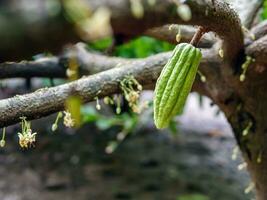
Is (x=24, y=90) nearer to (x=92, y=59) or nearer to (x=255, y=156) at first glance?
(x=92, y=59)

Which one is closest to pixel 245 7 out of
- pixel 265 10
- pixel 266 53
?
pixel 265 10

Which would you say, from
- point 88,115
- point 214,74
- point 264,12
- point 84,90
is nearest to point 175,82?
point 84,90

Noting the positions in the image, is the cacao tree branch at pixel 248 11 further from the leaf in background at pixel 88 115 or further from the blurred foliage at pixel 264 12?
the leaf in background at pixel 88 115

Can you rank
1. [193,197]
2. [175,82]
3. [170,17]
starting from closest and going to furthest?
1. [170,17]
2. [175,82]
3. [193,197]

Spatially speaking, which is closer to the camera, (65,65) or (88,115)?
(65,65)

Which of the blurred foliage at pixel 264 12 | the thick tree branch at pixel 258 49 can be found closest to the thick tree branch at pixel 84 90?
the thick tree branch at pixel 258 49

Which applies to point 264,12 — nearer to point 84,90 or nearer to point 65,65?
point 65,65

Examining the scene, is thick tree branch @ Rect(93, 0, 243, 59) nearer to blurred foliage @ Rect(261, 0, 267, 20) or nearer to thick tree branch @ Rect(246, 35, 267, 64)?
thick tree branch @ Rect(246, 35, 267, 64)

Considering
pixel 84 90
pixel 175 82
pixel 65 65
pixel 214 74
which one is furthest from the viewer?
pixel 65 65
